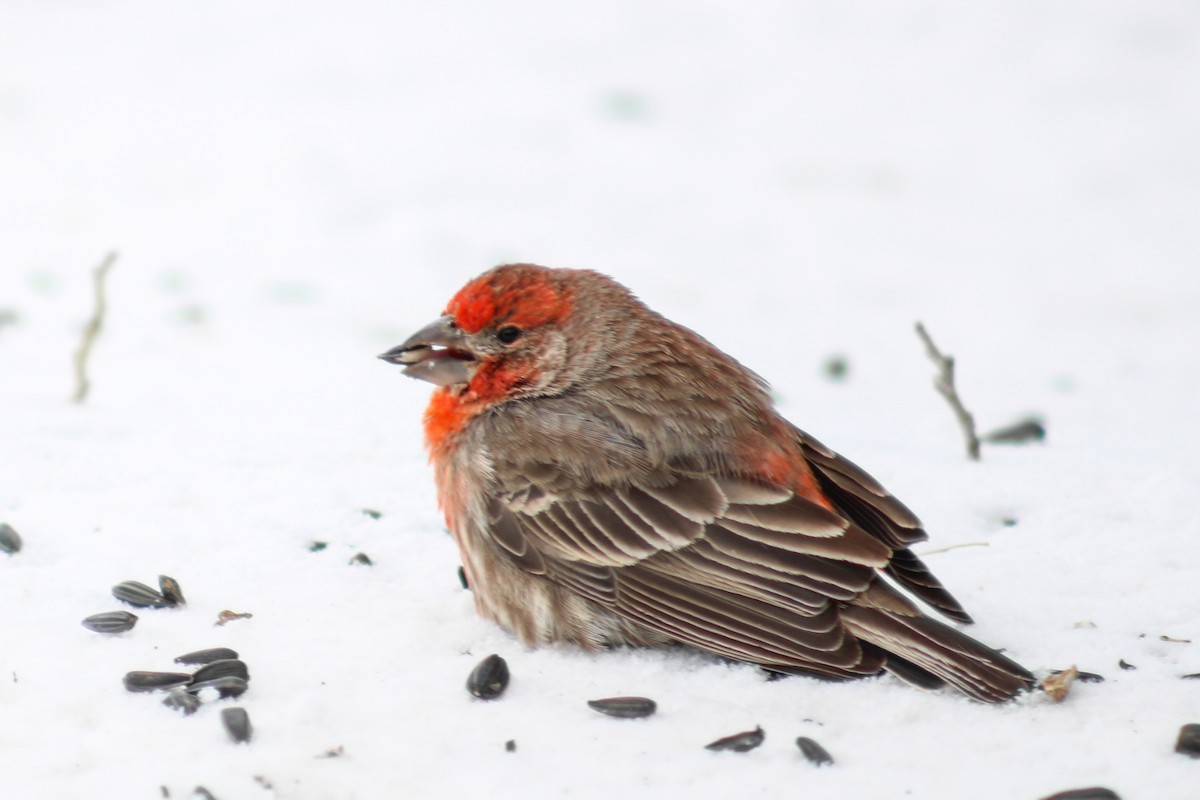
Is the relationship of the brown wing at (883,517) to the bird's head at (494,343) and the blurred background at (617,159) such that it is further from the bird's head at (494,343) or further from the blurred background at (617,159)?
the blurred background at (617,159)

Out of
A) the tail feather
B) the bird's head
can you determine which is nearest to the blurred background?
the bird's head

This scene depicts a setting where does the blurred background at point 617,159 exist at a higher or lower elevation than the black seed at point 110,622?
higher

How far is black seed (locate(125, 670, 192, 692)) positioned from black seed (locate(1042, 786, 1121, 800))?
237cm

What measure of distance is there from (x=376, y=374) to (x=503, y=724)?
4.09m

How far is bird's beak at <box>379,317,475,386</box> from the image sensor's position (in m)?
5.24

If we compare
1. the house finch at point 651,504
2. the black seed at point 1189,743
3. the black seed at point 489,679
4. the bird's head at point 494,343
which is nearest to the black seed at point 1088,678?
the house finch at point 651,504

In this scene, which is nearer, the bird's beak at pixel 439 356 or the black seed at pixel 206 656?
the black seed at pixel 206 656

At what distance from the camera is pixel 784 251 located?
10711mm

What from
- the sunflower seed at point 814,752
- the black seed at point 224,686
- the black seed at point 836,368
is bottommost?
the black seed at point 224,686

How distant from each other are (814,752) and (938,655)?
0.55 meters

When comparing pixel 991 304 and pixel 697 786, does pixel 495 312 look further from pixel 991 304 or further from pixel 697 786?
pixel 991 304

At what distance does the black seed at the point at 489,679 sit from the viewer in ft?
14.4

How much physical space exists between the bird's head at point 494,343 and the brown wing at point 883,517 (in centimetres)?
90

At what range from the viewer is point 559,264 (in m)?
9.96
